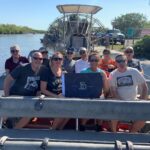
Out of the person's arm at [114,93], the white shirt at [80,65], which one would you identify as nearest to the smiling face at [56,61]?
the person's arm at [114,93]

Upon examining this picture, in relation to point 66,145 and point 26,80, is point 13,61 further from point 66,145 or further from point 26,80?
point 66,145

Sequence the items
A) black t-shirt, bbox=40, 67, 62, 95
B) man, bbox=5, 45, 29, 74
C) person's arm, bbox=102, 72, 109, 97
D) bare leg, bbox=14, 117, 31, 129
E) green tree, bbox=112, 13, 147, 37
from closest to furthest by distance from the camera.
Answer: bare leg, bbox=14, 117, 31, 129
person's arm, bbox=102, 72, 109, 97
black t-shirt, bbox=40, 67, 62, 95
man, bbox=5, 45, 29, 74
green tree, bbox=112, 13, 147, 37

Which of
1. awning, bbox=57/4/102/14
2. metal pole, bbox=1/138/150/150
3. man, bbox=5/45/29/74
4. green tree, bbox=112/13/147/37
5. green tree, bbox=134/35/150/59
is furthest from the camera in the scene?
green tree, bbox=112/13/147/37

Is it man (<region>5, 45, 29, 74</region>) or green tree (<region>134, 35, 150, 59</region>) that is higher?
man (<region>5, 45, 29, 74</region>)

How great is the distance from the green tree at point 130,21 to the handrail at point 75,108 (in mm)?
78552

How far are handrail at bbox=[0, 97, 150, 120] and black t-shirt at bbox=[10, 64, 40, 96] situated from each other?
3.89ft

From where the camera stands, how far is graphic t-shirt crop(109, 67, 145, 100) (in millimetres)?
5465

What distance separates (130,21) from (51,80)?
8626cm

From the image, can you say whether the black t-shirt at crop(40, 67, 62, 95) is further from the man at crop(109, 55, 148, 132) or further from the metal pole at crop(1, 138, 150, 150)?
the metal pole at crop(1, 138, 150, 150)

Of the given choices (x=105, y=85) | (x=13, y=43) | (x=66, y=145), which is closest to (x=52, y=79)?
(x=105, y=85)

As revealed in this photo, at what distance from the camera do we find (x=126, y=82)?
5.58m

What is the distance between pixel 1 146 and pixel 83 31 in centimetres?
2030

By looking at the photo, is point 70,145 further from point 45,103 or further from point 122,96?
point 122,96

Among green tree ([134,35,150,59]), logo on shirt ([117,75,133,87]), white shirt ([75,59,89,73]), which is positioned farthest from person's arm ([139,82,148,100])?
green tree ([134,35,150,59])
